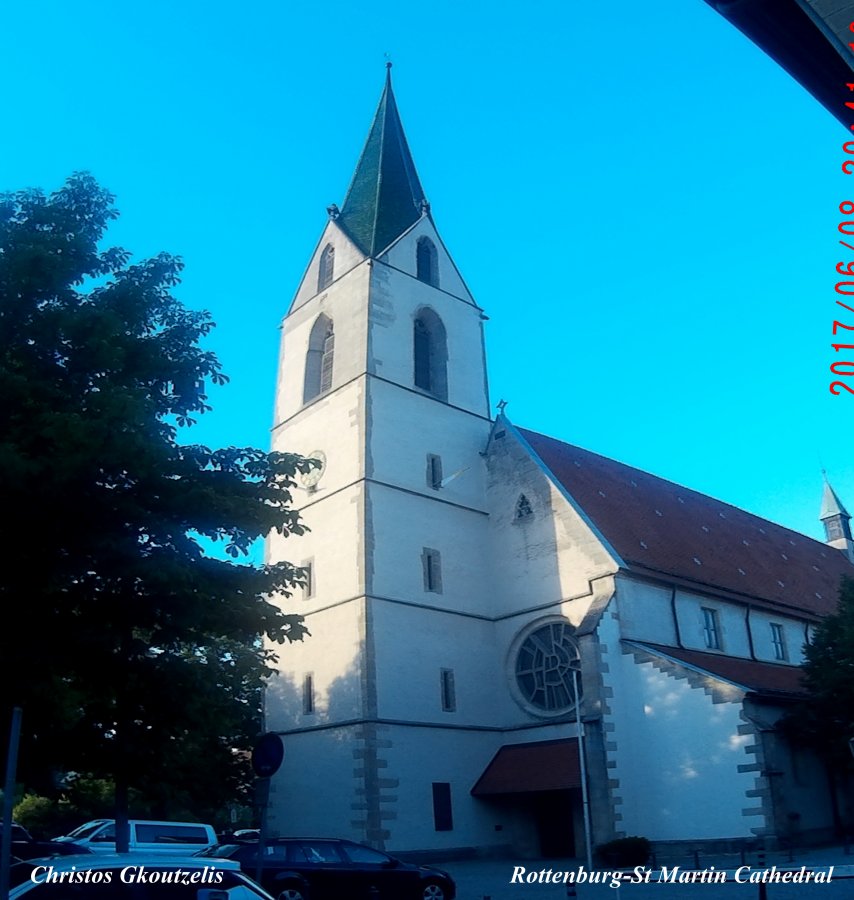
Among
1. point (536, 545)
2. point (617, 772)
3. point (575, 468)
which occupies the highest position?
point (575, 468)

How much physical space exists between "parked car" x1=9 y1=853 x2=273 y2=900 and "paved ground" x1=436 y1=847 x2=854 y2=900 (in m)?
Result: 5.30

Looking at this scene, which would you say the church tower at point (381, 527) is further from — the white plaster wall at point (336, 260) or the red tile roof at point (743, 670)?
the red tile roof at point (743, 670)

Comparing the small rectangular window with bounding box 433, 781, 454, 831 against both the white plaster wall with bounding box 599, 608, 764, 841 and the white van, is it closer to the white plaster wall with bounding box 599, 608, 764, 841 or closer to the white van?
the white plaster wall with bounding box 599, 608, 764, 841

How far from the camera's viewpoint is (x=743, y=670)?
1030 inches

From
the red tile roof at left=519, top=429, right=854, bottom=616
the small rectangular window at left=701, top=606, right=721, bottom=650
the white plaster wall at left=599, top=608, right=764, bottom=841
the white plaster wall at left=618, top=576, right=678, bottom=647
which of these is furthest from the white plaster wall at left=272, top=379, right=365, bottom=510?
the small rectangular window at left=701, top=606, right=721, bottom=650

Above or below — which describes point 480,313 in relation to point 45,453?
above

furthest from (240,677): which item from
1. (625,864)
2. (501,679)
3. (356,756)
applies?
(625,864)

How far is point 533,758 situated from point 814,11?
22751 mm

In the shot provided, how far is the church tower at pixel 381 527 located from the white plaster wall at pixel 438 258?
8cm

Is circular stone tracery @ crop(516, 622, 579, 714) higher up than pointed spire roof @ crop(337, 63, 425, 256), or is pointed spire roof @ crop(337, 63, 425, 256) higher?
pointed spire roof @ crop(337, 63, 425, 256)

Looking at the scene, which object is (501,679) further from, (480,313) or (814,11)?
(814,11)

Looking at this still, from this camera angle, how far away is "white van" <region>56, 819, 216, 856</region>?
54.4ft

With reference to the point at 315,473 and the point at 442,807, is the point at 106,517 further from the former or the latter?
the point at 315,473

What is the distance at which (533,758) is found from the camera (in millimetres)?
24453
